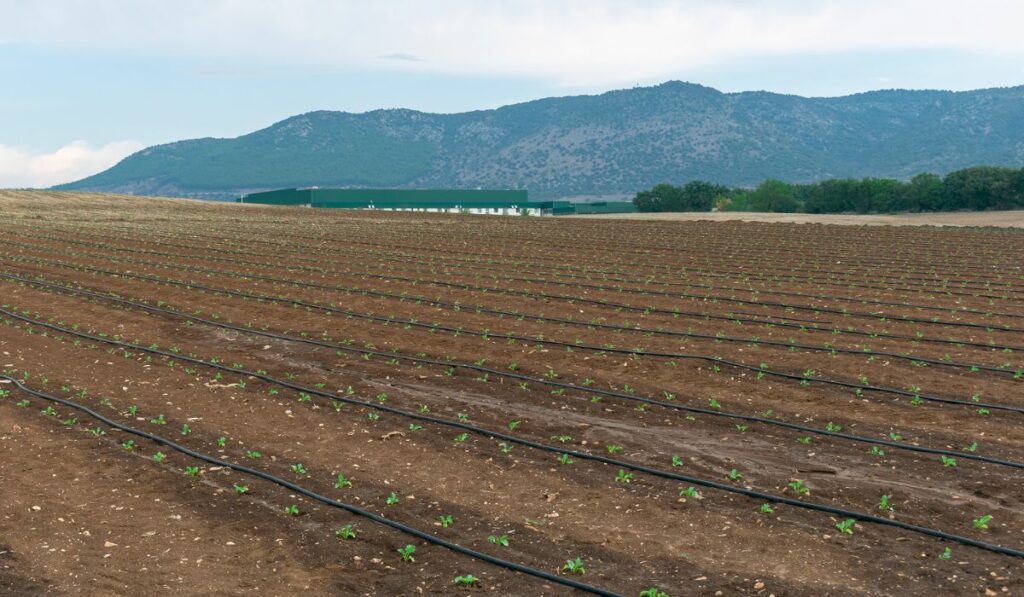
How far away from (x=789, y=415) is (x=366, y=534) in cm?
648

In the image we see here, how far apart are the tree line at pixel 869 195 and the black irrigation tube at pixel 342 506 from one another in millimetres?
82173

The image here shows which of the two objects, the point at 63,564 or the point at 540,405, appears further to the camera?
the point at 540,405

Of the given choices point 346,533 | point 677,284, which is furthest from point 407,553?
point 677,284

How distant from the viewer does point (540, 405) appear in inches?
553

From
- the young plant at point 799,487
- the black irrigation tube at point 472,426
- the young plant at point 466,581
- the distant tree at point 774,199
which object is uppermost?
the distant tree at point 774,199

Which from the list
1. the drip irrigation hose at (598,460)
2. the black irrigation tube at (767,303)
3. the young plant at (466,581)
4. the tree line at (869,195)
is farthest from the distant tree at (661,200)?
the young plant at (466,581)

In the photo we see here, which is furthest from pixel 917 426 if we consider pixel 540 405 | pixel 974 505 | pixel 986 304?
pixel 986 304

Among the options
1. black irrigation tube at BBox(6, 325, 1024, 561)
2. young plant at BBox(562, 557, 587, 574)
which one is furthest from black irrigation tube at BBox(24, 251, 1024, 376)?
young plant at BBox(562, 557, 587, 574)

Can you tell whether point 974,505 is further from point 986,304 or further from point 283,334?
point 986,304

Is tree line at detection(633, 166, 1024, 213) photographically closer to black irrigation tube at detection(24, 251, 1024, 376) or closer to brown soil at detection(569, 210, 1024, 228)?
brown soil at detection(569, 210, 1024, 228)

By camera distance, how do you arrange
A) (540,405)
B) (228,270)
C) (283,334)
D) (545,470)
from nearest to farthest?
(545,470) < (540,405) < (283,334) < (228,270)

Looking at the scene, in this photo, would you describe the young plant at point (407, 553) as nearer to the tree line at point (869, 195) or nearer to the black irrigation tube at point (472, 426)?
the black irrigation tube at point (472, 426)

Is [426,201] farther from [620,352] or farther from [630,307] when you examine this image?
[620,352]

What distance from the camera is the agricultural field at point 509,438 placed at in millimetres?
8539
